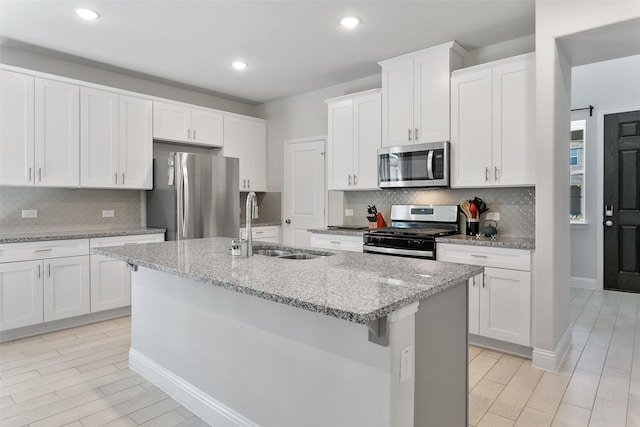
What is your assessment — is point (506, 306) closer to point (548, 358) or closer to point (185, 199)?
point (548, 358)

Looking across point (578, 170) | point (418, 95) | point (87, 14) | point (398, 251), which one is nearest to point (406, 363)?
point (398, 251)

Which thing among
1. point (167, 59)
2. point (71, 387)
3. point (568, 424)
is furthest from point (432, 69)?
point (71, 387)

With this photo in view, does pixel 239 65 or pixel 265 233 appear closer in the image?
pixel 239 65

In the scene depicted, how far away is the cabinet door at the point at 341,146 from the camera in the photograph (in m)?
4.38

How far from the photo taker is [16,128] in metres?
3.53

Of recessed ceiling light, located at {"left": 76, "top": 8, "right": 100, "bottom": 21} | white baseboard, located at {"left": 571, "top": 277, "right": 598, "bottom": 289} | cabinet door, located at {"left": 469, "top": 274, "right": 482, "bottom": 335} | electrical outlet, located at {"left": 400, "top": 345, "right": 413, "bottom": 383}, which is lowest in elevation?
white baseboard, located at {"left": 571, "top": 277, "right": 598, "bottom": 289}

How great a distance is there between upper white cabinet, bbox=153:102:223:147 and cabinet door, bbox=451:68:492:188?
3.04m

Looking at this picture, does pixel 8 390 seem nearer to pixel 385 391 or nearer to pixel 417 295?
pixel 385 391

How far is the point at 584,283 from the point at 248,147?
16.4 ft

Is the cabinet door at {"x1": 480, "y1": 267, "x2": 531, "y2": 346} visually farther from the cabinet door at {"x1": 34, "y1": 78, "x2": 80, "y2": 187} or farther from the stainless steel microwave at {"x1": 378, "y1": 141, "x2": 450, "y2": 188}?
the cabinet door at {"x1": 34, "y1": 78, "x2": 80, "y2": 187}

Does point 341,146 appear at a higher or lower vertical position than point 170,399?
higher

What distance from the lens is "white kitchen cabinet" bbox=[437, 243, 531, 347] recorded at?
298cm

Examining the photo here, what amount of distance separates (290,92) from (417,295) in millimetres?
4455

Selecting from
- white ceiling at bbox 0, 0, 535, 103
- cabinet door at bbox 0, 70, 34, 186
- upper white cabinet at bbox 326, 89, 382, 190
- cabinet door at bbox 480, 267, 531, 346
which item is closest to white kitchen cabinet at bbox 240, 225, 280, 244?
upper white cabinet at bbox 326, 89, 382, 190
